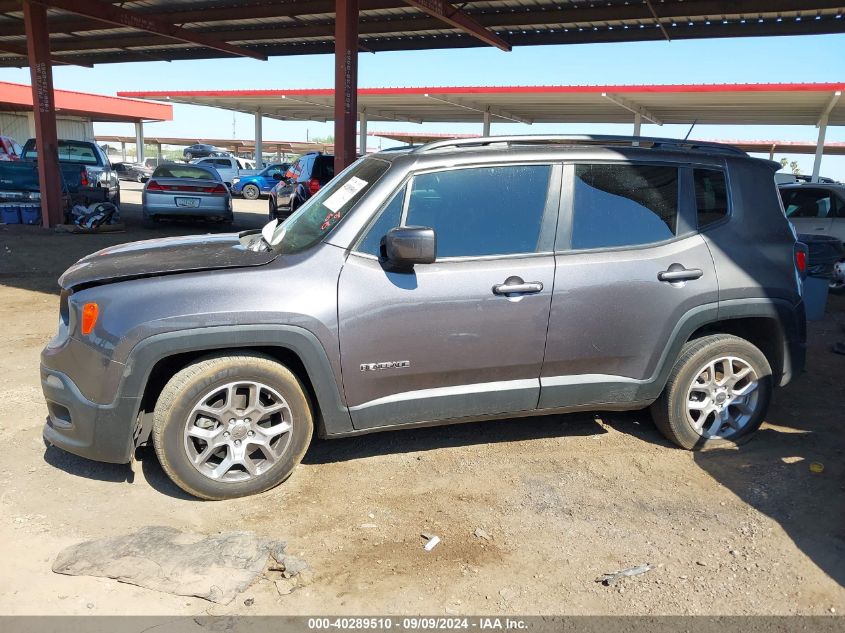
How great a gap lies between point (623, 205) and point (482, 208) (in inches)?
35.4

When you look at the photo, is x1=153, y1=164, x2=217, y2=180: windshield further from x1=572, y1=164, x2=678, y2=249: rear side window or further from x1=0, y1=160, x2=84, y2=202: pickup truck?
x1=572, y1=164, x2=678, y2=249: rear side window

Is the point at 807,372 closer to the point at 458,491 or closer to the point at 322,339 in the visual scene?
the point at 458,491

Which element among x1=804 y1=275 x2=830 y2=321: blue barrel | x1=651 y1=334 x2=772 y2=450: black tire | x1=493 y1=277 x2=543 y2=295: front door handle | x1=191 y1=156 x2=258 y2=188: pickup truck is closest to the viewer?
x1=493 y1=277 x2=543 y2=295: front door handle

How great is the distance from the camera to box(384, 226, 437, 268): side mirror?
3.50m

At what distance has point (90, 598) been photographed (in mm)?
2832

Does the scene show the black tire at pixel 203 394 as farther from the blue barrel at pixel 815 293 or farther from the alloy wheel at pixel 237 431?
the blue barrel at pixel 815 293

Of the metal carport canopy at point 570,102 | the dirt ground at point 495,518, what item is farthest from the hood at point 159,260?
Answer: the metal carport canopy at point 570,102

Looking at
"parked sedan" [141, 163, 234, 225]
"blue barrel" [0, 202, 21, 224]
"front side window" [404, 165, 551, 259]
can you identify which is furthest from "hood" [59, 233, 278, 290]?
"blue barrel" [0, 202, 21, 224]

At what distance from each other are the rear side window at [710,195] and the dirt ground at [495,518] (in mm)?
1504

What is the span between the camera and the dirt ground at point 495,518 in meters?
2.91

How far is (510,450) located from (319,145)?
185 ft

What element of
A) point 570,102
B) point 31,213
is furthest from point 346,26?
point 570,102

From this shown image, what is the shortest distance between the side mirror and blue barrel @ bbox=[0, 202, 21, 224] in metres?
15.3

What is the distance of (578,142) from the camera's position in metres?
4.17
